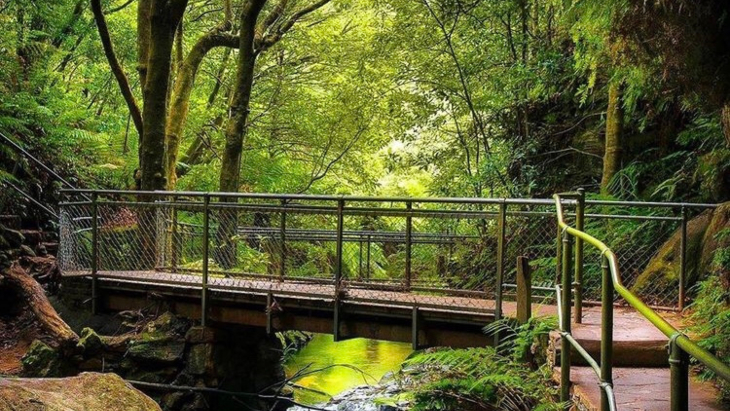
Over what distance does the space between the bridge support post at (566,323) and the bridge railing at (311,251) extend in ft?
9.58

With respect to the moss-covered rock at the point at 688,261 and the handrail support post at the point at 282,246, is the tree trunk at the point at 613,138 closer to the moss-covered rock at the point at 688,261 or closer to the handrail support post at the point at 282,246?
the moss-covered rock at the point at 688,261

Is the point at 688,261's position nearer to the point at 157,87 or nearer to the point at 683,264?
the point at 683,264

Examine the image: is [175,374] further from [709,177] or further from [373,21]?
[373,21]

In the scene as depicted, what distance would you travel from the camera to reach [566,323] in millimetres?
3703

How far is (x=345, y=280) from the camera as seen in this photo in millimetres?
7750

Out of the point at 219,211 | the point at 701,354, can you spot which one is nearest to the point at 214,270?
the point at 219,211

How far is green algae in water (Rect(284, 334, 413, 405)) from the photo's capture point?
1192 centimetres

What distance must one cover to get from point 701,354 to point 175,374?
801 cm

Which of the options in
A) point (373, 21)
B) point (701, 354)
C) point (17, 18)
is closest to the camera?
point (701, 354)

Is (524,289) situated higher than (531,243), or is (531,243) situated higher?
(531,243)

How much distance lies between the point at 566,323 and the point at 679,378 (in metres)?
2.24

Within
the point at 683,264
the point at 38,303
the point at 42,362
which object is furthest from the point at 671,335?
the point at 38,303

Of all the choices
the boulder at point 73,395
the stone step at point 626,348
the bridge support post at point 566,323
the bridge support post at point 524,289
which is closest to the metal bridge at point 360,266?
the bridge support post at point 524,289

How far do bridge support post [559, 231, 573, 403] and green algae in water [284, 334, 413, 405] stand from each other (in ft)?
24.2
